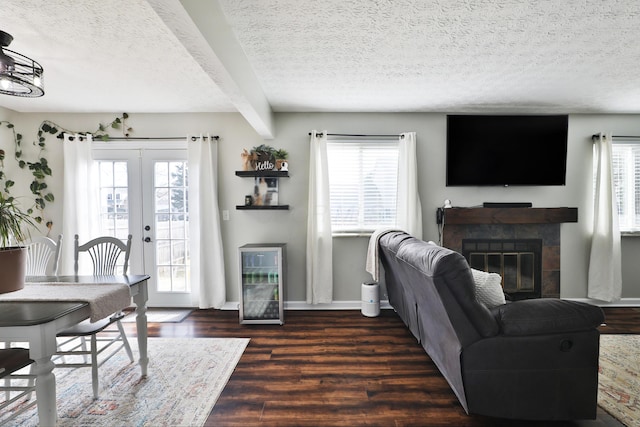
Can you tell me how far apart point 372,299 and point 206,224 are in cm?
217

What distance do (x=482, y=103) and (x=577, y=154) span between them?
1.52m

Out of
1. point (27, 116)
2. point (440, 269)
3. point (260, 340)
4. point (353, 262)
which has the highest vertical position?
point (27, 116)

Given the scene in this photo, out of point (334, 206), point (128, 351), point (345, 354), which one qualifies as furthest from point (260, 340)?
point (334, 206)

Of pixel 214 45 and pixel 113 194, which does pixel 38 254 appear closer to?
pixel 113 194

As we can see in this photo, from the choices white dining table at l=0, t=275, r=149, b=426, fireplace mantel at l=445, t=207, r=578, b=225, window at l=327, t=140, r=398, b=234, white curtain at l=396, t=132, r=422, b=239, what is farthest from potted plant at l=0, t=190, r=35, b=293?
fireplace mantel at l=445, t=207, r=578, b=225

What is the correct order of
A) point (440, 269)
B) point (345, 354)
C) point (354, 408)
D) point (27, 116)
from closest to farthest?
point (440, 269), point (354, 408), point (345, 354), point (27, 116)

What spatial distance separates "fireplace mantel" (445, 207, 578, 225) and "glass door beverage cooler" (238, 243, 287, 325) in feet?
6.98

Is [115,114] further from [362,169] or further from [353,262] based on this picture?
[353,262]

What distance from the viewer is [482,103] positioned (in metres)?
3.55

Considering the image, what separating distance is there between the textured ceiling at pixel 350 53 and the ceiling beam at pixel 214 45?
0.06ft

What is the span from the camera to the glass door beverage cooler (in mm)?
3434

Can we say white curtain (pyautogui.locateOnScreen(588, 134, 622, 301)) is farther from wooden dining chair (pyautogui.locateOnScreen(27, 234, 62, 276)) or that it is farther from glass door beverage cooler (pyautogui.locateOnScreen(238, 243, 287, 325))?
wooden dining chair (pyautogui.locateOnScreen(27, 234, 62, 276))

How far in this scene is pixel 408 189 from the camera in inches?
149

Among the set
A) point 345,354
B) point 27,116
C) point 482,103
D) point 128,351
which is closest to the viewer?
point 128,351
